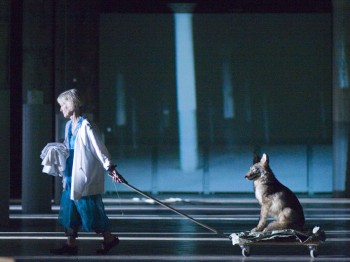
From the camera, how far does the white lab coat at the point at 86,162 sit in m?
14.6

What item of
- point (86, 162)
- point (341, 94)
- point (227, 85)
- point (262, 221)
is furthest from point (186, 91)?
point (262, 221)

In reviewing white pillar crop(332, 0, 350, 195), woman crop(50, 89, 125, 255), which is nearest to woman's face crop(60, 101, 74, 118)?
woman crop(50, 89, 125, 255)

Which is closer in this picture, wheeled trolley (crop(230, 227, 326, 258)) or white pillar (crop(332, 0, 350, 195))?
wheeled trolley (crop(230, 227, 326, 258))

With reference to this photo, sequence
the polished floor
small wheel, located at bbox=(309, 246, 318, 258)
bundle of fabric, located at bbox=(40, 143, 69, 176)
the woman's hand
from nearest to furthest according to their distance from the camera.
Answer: the woman's hand < small wheel, located at bbox=(309, 246, 318, 258) < the polished floor < bundle of fabric, located at bbox=(40, 143, 69, 176)

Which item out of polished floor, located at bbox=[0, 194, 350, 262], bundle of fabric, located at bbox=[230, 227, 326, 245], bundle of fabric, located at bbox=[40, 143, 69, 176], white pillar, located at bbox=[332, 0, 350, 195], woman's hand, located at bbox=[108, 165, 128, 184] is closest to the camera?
woman's hand, located at bbox=[108, 165, 128, 184]

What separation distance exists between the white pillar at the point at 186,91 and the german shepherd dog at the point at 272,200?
1420 centimetres

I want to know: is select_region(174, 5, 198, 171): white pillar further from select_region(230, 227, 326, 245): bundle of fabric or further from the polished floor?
select_region(230, 227, 326, 245): bundle of fabric

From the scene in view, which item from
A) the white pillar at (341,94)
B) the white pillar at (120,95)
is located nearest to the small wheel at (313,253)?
the white pillar at (341,94)

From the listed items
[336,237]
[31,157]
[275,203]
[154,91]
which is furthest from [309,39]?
[275,203]

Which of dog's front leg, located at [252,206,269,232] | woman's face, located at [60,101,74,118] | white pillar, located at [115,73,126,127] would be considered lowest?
dog's front leg, located at [252,206,269,232]

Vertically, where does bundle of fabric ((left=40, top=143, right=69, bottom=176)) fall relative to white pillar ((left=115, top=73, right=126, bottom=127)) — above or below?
below

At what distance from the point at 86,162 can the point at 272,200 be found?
2059mm

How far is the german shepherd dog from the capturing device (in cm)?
1439

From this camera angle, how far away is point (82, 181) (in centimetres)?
1460
